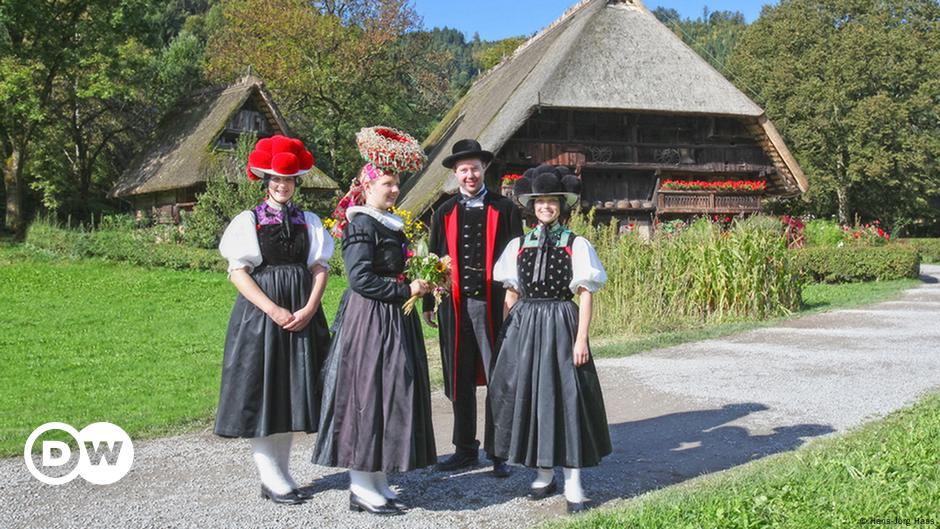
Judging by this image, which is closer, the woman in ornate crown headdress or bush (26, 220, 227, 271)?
the woman in ornate crown headdress

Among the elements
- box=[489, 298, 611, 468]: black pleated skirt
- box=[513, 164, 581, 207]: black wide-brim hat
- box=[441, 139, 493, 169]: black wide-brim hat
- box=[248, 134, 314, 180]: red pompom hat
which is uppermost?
box=[441, 139, 493, 169]: black wide-brim hat

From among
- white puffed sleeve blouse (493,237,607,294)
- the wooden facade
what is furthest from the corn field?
the wooden facade

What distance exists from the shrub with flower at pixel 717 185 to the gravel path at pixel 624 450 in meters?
15.1

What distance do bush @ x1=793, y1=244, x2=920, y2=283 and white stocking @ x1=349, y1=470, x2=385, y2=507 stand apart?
17095 millimetres

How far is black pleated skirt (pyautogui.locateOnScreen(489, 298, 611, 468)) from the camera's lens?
4.27 m

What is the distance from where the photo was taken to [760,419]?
20.4ft

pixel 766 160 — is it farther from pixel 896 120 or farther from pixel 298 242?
pixel 298 242

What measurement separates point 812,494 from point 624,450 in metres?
1.56

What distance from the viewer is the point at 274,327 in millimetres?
4387

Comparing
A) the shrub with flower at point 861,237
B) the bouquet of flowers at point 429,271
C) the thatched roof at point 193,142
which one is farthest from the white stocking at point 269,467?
→ the thatched roof at point 193,142

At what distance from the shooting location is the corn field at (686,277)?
445 inches

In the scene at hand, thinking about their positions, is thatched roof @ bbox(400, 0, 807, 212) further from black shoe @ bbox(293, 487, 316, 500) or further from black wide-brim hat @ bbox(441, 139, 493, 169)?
black shoe @ bbox(293, 487, 316, 500)

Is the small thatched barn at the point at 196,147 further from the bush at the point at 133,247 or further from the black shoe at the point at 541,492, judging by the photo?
the black shoe at the point at 541,492

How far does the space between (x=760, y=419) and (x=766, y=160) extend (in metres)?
20.7
